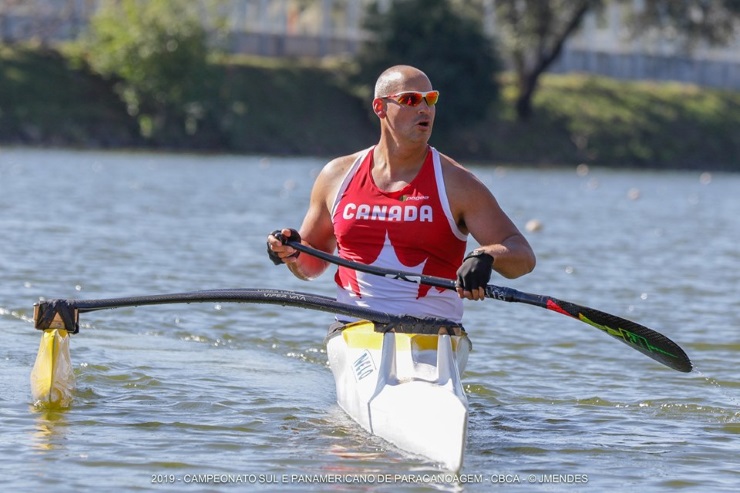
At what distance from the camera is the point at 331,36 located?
190 feet

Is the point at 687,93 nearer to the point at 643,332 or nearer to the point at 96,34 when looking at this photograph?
the point at 96,34

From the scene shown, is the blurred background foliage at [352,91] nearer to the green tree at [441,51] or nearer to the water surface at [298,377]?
the green tree at [441,51]

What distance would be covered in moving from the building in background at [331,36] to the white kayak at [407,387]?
44.1m

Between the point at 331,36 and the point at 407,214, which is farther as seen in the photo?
the point at 331,36

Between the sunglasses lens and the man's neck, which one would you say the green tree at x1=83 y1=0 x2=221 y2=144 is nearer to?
the man's neck

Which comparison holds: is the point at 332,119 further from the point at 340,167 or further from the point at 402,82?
the point at 402,82

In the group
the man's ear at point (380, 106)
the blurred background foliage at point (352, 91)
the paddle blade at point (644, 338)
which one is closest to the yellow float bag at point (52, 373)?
the man's ear at point (380, 106)

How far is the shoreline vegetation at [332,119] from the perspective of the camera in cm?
4572

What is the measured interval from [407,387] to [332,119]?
44491 millimetres

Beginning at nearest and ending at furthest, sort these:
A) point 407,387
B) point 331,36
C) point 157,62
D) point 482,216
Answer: point 407,387 < point 482,216 < point 157,62 < point 331,36

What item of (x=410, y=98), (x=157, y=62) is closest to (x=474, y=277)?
(x=410, y=98)

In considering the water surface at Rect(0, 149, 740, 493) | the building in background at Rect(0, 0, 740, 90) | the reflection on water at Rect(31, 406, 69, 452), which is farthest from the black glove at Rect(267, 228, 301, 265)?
the building in background at Rect(0, 0, 740, 90)

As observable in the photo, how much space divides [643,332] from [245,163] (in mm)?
34537

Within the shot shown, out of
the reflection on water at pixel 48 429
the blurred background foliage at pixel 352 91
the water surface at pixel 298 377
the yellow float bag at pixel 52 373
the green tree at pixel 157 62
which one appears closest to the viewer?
the water surface at pixel 298 377
